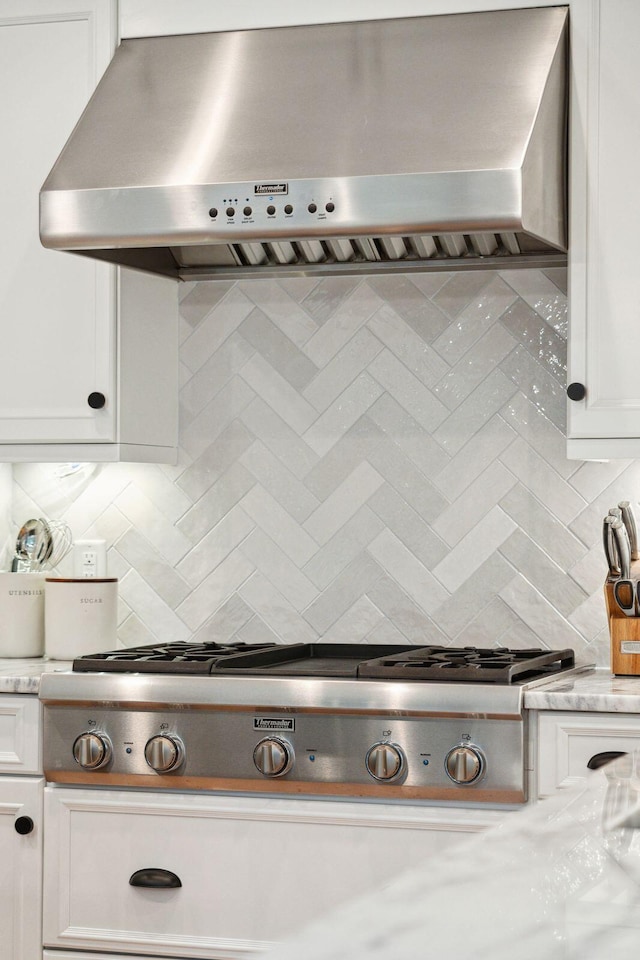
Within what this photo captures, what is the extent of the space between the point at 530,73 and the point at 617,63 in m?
0.20

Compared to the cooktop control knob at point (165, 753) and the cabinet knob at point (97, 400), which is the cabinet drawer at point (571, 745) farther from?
the cabinet knob at point (97, 400)

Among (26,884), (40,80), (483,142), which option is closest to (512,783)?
(26,884)

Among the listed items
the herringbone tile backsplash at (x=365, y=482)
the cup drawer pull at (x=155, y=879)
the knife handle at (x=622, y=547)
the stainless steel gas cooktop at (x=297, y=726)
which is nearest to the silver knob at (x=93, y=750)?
the stainless steel gas cooktop at (x=297, y=726)

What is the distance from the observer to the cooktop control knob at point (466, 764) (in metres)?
2.23

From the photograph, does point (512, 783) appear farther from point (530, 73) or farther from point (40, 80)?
point (40, 80)

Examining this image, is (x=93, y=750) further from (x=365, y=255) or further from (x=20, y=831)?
(x=365, y=255)

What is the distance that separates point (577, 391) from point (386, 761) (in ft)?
2.75

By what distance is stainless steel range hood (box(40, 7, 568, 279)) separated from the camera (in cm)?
236

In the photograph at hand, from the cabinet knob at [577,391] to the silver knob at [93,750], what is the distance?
1.14 metres

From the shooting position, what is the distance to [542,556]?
9.41 feet

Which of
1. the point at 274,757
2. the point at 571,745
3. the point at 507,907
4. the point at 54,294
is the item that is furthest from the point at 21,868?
the point at 507,907

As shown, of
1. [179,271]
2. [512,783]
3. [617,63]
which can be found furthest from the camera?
[179,271]

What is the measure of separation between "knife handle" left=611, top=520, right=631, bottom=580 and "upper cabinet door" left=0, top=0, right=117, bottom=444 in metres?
1.11

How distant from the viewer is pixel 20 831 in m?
2.50
